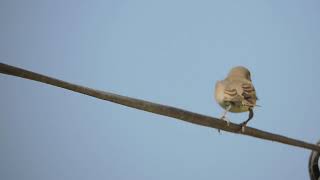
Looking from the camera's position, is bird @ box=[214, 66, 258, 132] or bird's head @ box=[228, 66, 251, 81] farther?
bird's head @ box=[228, 66, 251, 81]

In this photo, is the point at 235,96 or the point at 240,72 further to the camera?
the point at 240,72

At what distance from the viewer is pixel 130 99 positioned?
392 centimetres

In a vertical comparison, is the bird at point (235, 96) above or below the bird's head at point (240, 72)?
below

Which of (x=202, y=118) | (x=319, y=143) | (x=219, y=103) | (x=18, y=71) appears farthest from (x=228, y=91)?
(x=18, y=71)

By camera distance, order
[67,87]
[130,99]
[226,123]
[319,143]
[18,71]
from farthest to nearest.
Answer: [319,143]
[226,123]
[130,99]
[67,87]
[18,71]

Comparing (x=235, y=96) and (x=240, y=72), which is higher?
(x=240, y=72)

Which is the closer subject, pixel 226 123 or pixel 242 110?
pixel 226 123

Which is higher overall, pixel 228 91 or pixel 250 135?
pixel 228 91

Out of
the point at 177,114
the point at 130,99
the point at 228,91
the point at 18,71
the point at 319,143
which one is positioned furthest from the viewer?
the point at 228,91

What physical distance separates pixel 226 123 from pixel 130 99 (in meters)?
1.15

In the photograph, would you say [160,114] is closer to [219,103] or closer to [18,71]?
[18,71]

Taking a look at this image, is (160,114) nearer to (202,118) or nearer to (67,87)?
(202,118)

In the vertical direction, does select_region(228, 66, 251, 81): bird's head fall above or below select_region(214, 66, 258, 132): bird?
above

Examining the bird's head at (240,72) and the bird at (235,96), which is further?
the bird's head at (240,72)
